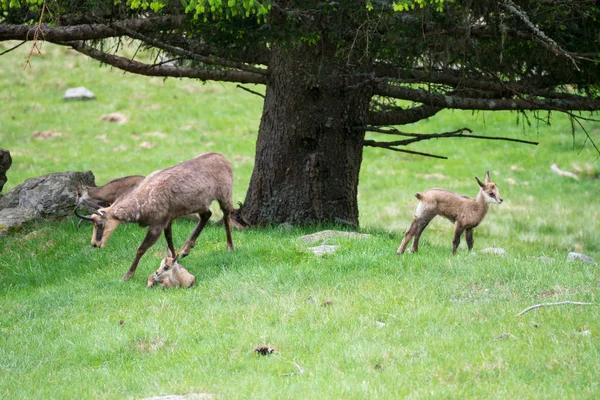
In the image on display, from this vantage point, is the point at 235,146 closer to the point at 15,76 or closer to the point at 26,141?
the point at 26,141

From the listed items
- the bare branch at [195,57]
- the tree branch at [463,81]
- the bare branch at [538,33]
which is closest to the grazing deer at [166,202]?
the bare branch at [195,57]

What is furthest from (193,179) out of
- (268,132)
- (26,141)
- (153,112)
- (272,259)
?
(153,112)

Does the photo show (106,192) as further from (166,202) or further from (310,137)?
(310,137)

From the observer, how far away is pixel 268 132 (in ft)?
44.1

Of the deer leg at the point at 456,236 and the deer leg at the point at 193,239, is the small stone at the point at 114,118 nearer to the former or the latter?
the deer leg at the point at 193,239

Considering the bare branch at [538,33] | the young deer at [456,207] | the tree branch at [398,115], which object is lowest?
the young deer at [456,207]

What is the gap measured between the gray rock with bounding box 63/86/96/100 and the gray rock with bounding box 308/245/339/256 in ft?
92.8

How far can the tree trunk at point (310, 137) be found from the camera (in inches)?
515

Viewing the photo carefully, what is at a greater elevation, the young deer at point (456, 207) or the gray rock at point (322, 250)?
the young deer at point (456, 207)

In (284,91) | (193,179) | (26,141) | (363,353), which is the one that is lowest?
(26,141)

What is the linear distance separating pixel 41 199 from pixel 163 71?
3.21 m

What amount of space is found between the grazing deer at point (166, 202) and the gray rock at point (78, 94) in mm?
26888

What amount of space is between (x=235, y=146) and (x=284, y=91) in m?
18.8

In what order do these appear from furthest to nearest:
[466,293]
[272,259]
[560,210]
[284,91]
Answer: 1. [560,210]
2. [284,91]
3. [272,259]
4. [466,293]
